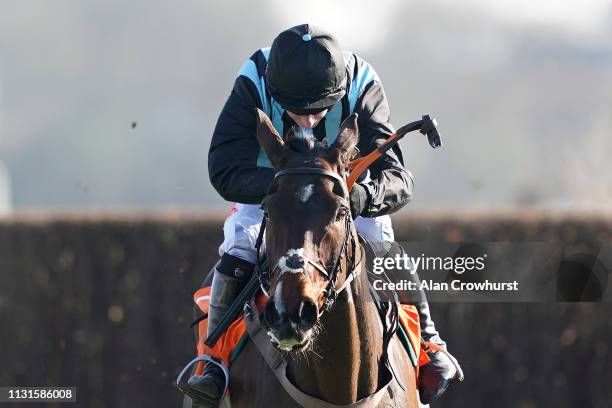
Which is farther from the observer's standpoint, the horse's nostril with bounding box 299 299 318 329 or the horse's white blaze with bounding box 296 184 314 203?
the horse's white blaze with bounding box 296 184 314 203

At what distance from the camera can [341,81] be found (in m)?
5.45

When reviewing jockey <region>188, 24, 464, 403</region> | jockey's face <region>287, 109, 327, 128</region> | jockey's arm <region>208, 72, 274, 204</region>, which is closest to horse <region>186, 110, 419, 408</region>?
jockey <region>188, 24, 464, 403</region>

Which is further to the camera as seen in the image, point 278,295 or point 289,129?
point 289,129

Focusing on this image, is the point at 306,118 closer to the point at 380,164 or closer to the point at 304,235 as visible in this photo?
the point at 380,164

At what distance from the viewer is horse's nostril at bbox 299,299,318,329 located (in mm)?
4055

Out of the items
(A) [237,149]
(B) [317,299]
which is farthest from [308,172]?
(A) [237,149]

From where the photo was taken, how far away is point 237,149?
5.59 metres

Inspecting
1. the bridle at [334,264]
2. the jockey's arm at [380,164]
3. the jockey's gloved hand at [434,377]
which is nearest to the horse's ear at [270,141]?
the bridle at [334,264]

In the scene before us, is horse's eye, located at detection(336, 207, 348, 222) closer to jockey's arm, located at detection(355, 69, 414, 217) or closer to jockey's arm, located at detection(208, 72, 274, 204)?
jockey's arm, located at detection(355, 69, 414, 217)

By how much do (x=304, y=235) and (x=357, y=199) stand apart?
474 millimetres

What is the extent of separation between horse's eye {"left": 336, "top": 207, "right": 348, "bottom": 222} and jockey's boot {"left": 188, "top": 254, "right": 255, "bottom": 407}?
4.46 ft

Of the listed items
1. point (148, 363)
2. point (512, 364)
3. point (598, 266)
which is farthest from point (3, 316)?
point (598, 266)

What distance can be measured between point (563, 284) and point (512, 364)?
1096 millimetres

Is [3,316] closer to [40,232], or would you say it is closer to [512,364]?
[40,232]
